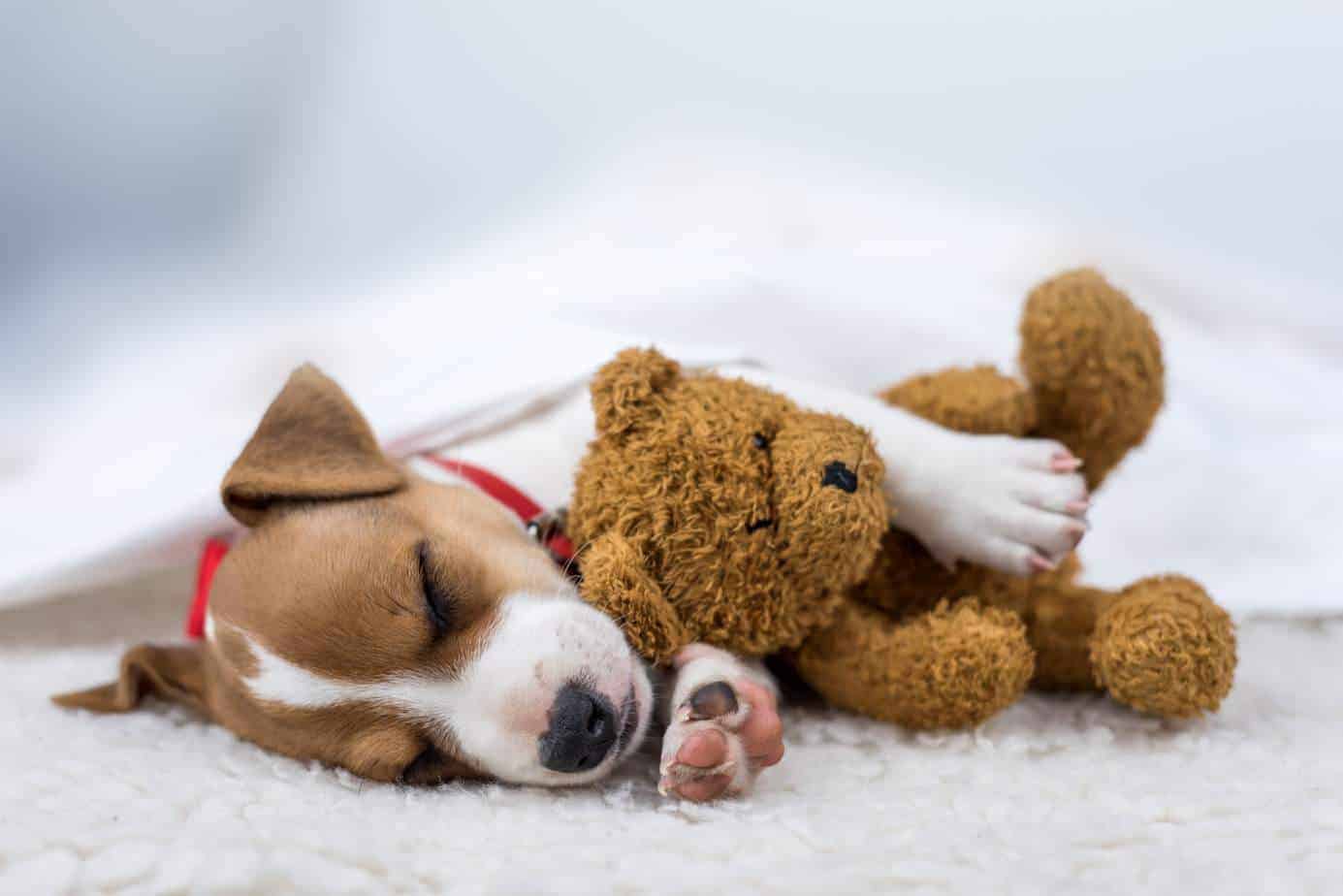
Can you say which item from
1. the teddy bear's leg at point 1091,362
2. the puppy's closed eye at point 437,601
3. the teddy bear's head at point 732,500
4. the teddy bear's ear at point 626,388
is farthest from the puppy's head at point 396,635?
the teddy bear's leg at point 1091,362

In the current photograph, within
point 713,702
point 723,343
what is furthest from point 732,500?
point 723,343

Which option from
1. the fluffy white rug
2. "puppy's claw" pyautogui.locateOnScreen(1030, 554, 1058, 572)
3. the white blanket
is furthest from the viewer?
the white blanket

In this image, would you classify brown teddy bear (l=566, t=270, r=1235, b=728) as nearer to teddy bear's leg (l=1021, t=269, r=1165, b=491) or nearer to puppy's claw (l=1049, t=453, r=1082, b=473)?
teddy bear's leg (l=1021, t=269, r=1165, b=491)

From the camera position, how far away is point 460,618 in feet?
4.42

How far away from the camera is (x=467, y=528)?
4.82 ft

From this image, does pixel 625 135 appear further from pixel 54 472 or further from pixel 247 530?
pixel 247 530

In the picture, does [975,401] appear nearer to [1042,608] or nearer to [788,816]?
[1042,608]

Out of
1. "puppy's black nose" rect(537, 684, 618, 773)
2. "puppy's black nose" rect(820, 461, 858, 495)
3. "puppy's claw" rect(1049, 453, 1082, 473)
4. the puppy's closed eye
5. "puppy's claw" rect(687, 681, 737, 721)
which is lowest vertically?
"puppy's black nose" rect(537, 684, 618, 773)

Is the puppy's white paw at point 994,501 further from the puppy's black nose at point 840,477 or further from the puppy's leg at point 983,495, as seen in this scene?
the puppy's black nose at point 840,477

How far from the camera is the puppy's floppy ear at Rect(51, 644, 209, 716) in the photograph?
1649 millimetres

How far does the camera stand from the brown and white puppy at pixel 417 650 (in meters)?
1.25

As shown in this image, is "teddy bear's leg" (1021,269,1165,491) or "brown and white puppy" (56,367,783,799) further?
"teddy bear's leg" (1021,269,1165,491)

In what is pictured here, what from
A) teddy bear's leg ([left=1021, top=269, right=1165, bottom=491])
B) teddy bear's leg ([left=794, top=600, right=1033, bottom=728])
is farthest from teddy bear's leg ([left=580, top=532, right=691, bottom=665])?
teddy bear's leg ([left=1021, top=269, right=1165, bottom=491])

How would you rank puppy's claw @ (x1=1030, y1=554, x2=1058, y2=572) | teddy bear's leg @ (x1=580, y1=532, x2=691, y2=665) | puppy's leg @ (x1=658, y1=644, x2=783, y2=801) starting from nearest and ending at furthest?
1. puppy's leg @ (x1=658, y1=644, x2=783, y2=801)
2. teddy bear's leg @ (x1=580, y1=532, x2=691, y2=665)
3. puppy's claw @ (x1=1030, y1=554, x2=1058, y2=572)
